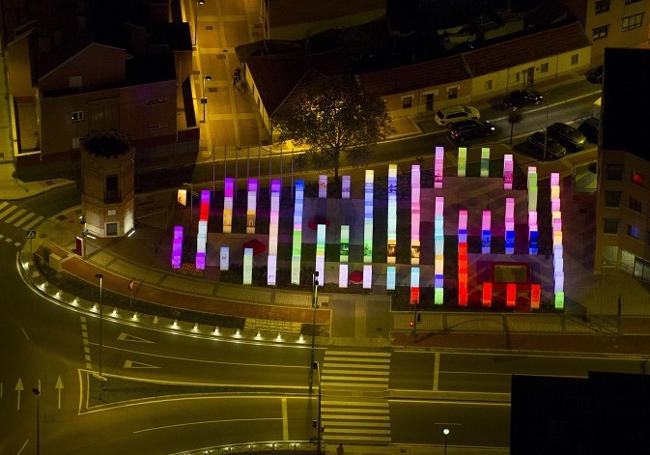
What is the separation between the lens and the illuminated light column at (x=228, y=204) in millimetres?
181250

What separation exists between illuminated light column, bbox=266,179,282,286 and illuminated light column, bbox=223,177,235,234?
15.2 ft

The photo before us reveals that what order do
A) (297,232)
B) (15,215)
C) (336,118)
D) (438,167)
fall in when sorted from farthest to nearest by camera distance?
(15,215) < (438,167) < (336,118) < (297,232)

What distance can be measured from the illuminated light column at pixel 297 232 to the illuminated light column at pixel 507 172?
22.8 meters

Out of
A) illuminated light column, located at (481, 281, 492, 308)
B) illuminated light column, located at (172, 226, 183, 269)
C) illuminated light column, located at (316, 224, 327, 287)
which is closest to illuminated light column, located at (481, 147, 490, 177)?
illuminated light column, located at (481, 281, 492, 308)

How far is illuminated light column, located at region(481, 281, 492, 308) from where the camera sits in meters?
174

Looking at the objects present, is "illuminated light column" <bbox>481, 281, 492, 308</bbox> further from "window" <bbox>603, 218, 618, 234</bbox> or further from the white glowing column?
"window" <bbox>603, 218, 618, 234</bbox>

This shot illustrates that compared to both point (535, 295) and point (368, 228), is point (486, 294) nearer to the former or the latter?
point (535, 295)

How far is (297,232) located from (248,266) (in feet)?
22.0

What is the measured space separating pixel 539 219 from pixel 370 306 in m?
23.9

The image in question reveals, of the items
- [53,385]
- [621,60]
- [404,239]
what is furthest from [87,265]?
[621,60]

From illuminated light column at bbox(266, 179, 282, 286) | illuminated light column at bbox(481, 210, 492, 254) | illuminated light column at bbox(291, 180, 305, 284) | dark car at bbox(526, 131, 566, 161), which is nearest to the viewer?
illuminated light column at bbox(291, 180, 305, 284)

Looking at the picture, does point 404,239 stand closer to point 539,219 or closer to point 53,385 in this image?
point 539,219

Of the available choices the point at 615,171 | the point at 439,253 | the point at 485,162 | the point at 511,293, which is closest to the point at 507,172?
the point at 485,162

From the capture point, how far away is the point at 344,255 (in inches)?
7003
